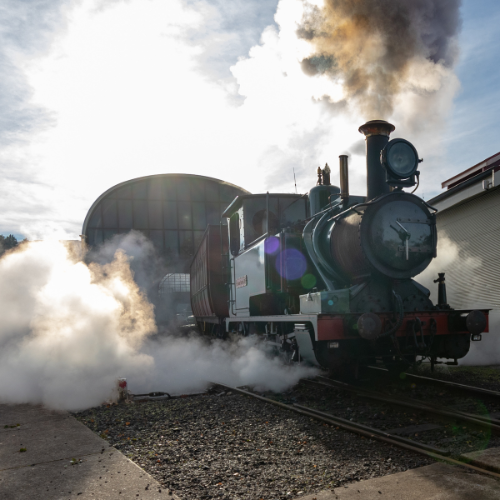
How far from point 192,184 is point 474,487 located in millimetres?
25364

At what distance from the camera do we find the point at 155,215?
26.1m

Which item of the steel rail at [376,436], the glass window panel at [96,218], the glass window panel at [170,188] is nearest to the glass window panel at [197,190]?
the glass window panel at [170,188]

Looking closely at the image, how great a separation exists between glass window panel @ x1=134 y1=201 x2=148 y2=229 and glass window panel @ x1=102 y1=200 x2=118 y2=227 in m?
1.07

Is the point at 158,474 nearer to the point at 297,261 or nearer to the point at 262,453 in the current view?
the point at 262,453

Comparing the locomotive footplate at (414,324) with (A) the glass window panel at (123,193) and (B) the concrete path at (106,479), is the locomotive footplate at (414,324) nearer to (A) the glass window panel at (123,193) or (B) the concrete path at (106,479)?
(B) the concrete path at (106,479)

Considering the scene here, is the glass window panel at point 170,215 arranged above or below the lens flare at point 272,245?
above

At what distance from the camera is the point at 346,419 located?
480 cm

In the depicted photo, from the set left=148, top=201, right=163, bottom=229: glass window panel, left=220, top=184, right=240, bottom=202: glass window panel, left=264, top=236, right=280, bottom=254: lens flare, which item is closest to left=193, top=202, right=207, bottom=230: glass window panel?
left=220, top=184, right=240, bottom=202: glass window panel

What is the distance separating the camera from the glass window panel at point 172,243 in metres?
25.8

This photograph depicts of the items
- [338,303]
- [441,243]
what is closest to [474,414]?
[338,303]

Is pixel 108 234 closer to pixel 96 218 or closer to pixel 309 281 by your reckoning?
pixel 96 218

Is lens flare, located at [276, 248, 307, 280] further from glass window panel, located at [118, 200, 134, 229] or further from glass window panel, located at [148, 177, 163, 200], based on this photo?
glass window panel, located at [148, 177, 163, 200]

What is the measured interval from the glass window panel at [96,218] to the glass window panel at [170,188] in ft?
12.4

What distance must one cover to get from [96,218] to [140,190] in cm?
287
